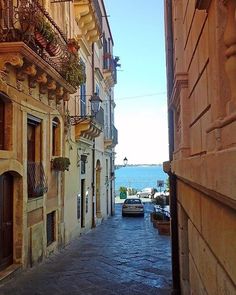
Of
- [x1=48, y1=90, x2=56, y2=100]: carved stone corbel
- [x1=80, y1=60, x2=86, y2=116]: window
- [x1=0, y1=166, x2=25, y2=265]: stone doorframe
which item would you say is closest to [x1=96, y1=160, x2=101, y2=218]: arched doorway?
[x1=80, y1=60, x2=86, y2=116]: window

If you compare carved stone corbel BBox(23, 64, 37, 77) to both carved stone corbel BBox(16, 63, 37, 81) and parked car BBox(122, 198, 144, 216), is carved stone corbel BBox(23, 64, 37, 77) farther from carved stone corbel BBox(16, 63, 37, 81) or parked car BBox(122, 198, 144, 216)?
parked car BBox(122, 198, 144, 216)

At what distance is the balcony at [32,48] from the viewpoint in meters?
8.42

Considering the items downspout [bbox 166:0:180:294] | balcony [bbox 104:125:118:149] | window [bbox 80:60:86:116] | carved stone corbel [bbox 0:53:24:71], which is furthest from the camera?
balcony [bbox 104:125:118:149]

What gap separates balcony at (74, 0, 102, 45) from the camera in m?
16.6

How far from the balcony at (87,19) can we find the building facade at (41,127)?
41 mm

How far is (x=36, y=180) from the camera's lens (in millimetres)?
10969

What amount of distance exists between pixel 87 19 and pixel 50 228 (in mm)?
9502

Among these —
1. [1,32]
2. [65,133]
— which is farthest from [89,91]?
[1,32]

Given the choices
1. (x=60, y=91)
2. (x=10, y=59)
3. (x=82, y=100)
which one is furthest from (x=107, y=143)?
(x=10, y=59)

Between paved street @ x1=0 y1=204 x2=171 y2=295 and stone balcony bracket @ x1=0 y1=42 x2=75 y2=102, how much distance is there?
458cm

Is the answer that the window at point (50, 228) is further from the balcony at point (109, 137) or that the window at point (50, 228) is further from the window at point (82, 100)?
the balcony at point (109, 137)

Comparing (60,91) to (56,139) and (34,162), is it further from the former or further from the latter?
(34,162)

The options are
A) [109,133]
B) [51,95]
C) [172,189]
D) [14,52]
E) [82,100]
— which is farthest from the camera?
[109,133]

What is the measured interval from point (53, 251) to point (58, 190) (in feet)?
6.59
